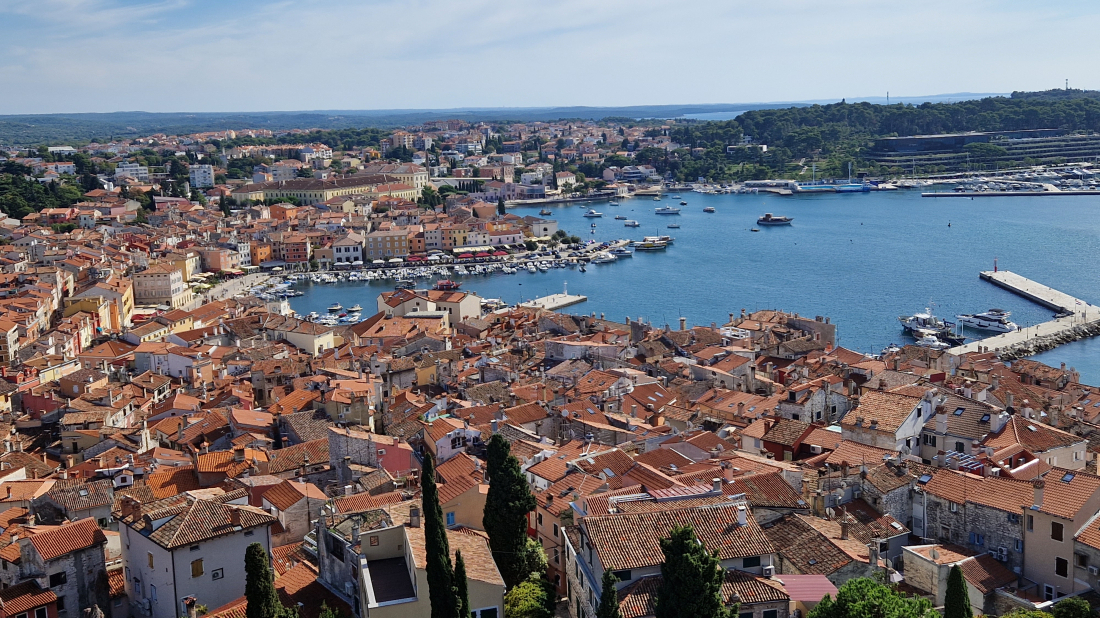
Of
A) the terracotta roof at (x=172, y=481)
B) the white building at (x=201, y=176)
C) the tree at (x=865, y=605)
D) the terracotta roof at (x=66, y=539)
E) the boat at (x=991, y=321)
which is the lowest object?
the boat at (x=991, y=321)

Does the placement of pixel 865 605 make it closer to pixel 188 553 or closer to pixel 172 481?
pixel 188 553

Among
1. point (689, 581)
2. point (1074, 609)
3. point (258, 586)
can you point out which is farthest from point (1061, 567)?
point (258, 586)

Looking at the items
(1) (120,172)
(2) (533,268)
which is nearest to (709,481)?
(2) (533,268)

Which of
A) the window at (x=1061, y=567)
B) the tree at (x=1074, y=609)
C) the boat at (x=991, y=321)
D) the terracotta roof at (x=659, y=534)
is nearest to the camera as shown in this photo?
the terracotta roof at (x=659, y=534)

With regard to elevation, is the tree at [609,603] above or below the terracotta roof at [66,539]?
above

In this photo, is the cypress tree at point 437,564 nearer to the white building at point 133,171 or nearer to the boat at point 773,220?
the boat at point 773,220

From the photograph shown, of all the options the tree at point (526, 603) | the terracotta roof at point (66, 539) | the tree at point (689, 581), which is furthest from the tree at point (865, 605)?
the terracotta roof at point (66, 539)
